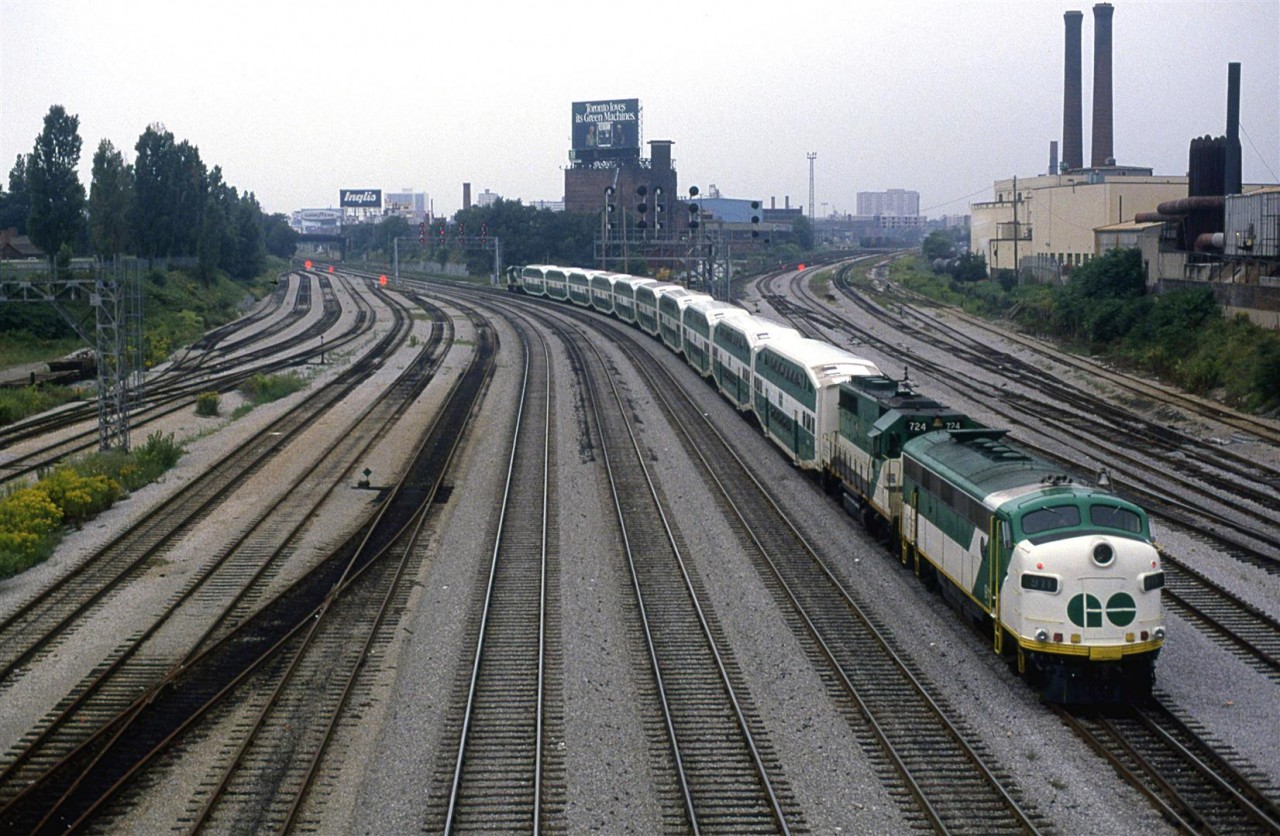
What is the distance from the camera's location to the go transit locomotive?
48.6ft

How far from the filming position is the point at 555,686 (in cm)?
1650

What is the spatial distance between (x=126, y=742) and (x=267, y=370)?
1723 inches

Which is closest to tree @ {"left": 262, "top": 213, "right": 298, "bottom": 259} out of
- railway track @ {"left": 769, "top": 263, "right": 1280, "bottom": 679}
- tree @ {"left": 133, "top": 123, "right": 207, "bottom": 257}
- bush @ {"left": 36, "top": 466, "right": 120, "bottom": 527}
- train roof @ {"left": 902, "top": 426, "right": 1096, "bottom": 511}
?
tree @ {"left": 133, "top": 123, "right": 207, "bottom": 257}

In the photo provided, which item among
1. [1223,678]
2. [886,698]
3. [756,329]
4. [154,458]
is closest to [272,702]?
[886,698]

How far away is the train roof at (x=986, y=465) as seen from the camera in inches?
628

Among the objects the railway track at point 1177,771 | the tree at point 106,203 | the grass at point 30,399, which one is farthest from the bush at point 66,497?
the tree at point 106,203

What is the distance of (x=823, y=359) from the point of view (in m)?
29.5

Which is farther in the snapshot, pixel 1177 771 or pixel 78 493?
pixel 78 493

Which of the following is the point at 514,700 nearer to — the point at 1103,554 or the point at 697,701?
the point at 697,701

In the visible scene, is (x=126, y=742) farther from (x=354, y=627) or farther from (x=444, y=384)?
(x=444, y=384)

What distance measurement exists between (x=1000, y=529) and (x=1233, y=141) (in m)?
53.0

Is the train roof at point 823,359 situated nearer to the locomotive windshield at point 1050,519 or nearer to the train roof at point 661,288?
the locomotive windshield at point 1050,519

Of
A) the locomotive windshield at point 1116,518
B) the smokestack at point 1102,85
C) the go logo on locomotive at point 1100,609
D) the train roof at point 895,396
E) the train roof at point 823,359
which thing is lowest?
the go logo on locomotive at point 1100,609

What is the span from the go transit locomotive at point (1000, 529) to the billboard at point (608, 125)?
130257 mm
